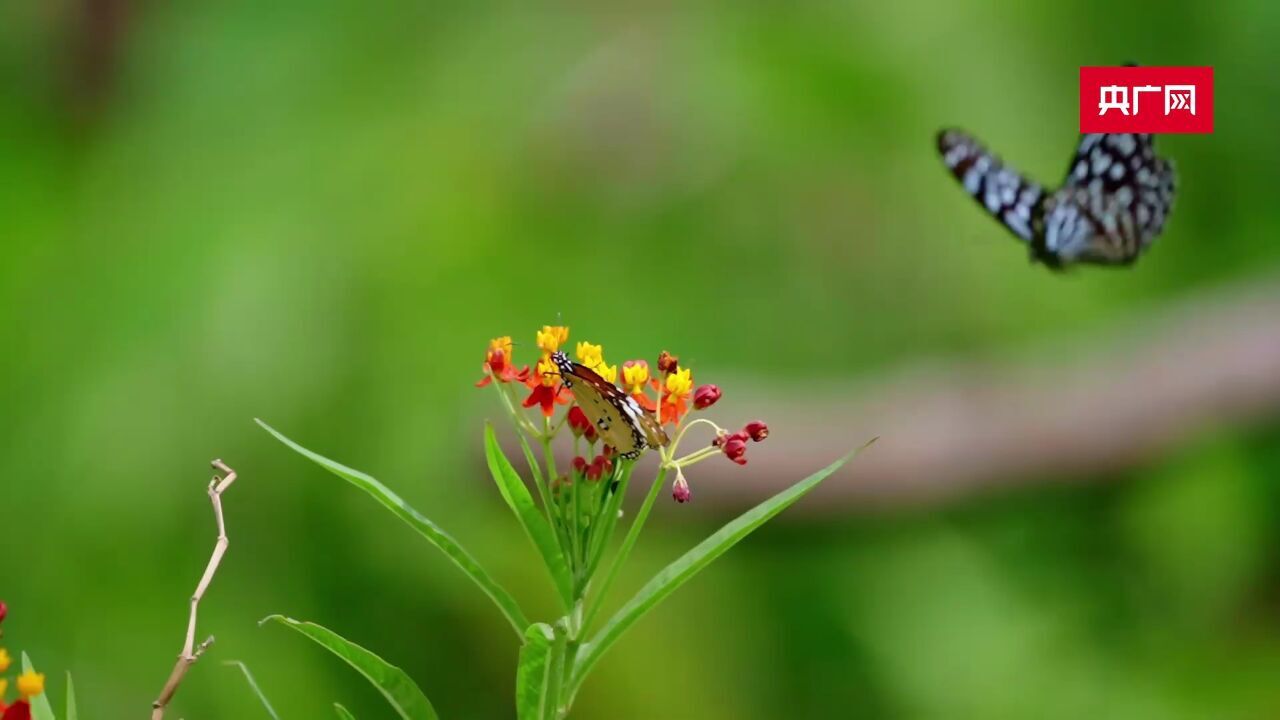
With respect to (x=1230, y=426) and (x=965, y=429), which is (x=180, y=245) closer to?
(x=965, y=429)

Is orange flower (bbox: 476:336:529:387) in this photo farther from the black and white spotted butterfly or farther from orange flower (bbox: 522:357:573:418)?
the black and white spotted butterfly

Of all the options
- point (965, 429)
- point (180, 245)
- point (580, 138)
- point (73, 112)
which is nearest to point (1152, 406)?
point (965, 429)

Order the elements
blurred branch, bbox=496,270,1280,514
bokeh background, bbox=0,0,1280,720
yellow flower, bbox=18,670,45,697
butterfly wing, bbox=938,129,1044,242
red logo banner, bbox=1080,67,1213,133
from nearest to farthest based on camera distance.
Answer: yellow flower, bbox=18,670,45,697 < butterfly wing, bbox=938,129,1044,242 < red logo banner, bbox=1080,67,1213,133 < bokeh background, bbox=0,0,1280,720 < blurred branch, bbox=496,270,1280,514

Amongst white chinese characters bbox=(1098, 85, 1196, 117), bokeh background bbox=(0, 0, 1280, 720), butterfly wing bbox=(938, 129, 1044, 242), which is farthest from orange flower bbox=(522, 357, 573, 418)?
bokeh background bbox=(0, 0, 1280, 720)

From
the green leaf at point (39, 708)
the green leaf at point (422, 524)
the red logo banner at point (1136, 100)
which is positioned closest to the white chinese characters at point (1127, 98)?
the red logo banner at point (1136, 100)

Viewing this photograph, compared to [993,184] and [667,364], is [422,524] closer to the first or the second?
[667,364]
